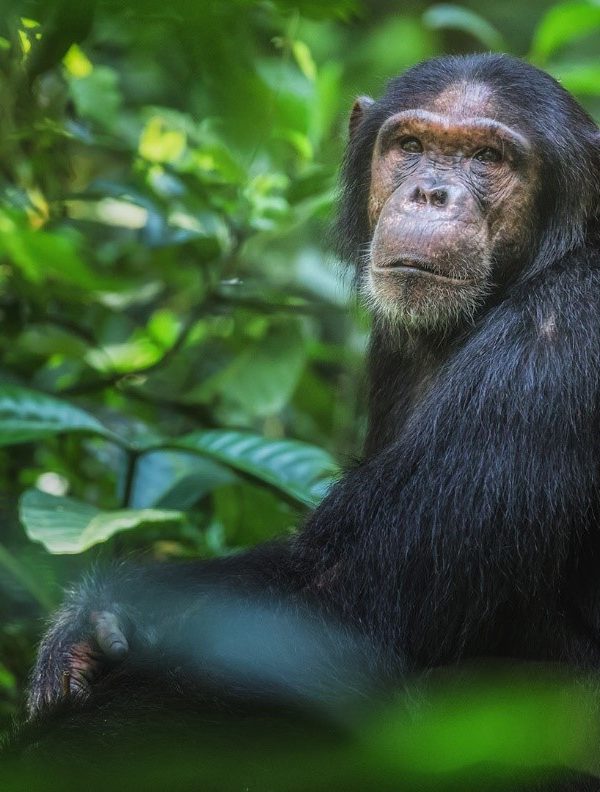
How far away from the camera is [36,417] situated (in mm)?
4602

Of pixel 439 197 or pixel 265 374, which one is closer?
pixel 439 197

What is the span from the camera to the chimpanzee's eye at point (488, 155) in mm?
4168

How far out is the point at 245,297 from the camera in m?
5.93

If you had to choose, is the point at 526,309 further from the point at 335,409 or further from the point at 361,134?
the point at 335,409

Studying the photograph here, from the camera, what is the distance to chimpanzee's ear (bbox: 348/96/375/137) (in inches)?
192

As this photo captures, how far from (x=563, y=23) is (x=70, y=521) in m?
3.84

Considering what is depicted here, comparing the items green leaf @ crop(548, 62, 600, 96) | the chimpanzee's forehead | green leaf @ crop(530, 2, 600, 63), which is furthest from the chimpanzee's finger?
green leaf @ crop(530, 2, 600, 63)

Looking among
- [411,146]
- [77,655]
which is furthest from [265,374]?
[77,655]

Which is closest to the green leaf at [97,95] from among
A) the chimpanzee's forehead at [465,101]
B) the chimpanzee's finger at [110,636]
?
the chimpanzee's forehead at [465,101]

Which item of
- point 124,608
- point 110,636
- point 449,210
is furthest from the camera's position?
point 449,210

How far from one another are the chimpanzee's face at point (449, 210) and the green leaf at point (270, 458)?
0.83 metres

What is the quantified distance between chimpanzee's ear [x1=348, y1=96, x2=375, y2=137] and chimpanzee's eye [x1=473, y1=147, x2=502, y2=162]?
83cm

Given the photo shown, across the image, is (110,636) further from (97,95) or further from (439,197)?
(97,95)

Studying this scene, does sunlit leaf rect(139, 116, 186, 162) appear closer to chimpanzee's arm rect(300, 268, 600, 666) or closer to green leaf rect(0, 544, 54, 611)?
green leaf rect(0, 544, 54, 611)
